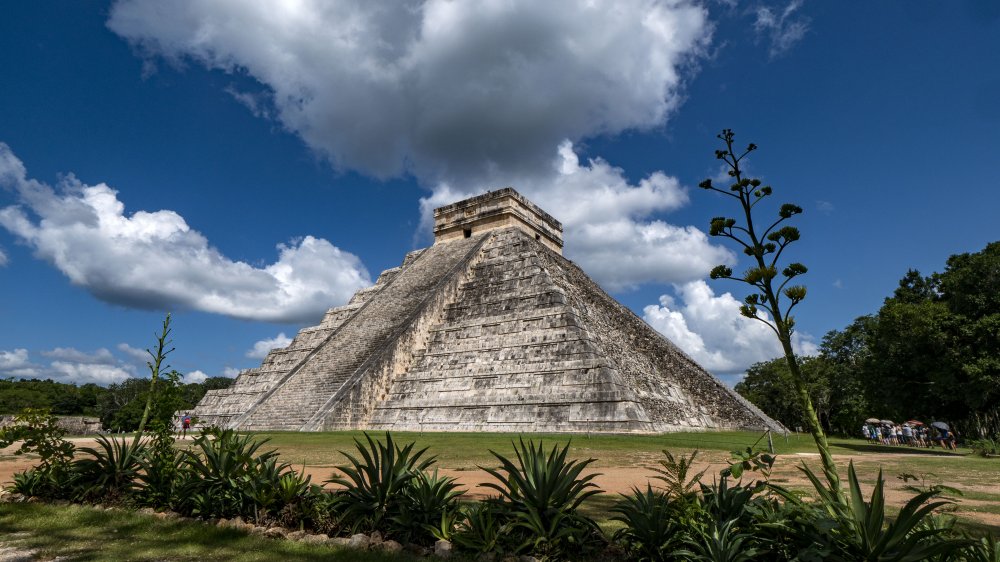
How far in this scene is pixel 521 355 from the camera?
1655cm

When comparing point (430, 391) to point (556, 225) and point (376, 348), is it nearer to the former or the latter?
point (376, 348)

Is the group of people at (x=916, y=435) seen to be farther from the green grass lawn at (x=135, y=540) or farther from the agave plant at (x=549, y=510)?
the green grass lawn at (x=135, y=540)

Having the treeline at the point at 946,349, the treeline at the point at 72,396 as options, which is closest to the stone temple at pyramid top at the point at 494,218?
the treeline at the point at 946,349

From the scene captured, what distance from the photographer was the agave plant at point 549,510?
364 cm

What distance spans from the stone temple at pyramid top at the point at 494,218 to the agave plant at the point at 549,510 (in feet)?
71.7

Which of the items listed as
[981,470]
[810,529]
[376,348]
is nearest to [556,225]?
[376,348]

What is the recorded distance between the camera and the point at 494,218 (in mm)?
25797

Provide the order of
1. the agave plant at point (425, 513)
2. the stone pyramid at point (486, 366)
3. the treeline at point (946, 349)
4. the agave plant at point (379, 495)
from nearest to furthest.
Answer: the agave plant at point (425, 513)
the agave plant at point (379, 495)
the treeline at point (946, 349)
the stone pyramid at point (486, 366)

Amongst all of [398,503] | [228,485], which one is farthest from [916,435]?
[228,485]

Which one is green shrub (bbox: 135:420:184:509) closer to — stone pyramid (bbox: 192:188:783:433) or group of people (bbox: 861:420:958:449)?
stone pyramid (bbox: 192:188:783:433)

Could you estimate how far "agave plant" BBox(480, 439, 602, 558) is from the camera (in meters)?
3.64

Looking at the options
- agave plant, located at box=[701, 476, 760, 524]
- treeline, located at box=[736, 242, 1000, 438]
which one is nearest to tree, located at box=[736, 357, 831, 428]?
treeline, located at box=[736, 242, 1000, 438]

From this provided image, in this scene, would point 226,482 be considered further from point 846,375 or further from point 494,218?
point 846,375

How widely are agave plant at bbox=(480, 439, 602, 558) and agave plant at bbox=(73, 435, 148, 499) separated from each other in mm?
4151
